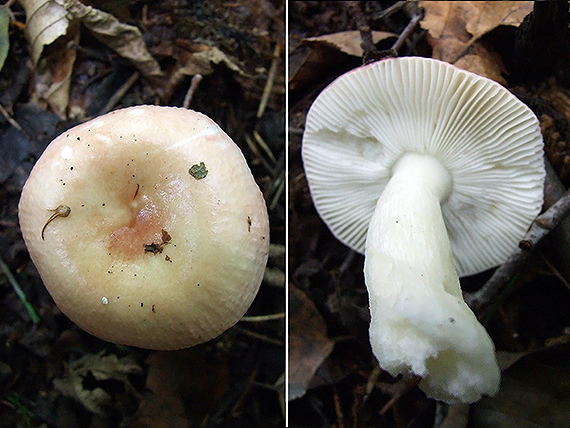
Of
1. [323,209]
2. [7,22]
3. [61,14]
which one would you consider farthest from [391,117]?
[7,22]

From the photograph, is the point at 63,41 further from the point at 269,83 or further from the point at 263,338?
the point at 263,338

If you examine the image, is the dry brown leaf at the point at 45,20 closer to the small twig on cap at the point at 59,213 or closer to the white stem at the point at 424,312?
the small twig on cap at the point at 59,213

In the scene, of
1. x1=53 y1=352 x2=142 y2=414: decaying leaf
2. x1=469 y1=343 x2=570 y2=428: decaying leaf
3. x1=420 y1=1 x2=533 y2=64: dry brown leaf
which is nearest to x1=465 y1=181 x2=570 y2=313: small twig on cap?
x1=469 y1=343 x2=570 y2=428: decaying leaf

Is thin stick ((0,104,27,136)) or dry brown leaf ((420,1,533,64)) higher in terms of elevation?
dry brown leaf ((420,1,533,64))

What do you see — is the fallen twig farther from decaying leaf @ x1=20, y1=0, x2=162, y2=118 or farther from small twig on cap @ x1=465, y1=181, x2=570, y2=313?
decaying leaf @ x1=20, y1=0, x2=162, y2=118

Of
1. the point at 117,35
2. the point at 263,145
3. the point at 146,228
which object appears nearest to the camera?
the point at 146,228

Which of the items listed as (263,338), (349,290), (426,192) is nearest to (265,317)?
(263,338)
